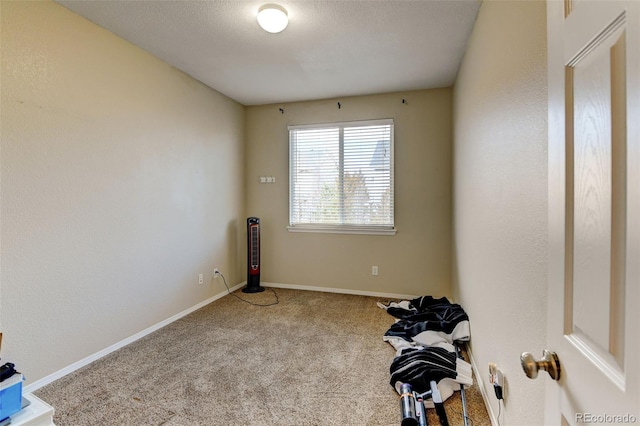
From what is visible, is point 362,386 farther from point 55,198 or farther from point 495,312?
point 55,198

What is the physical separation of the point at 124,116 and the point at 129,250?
47.2 inches

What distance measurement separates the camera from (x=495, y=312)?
1.72m

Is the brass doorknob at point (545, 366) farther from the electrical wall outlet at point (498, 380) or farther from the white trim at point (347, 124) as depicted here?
the white trim at point (347, 124)

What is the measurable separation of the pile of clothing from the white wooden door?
145 cm

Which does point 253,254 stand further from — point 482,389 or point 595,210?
point 595,210

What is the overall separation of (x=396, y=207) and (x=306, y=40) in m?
2.30

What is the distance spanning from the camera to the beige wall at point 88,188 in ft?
6.57

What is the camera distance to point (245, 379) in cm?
221

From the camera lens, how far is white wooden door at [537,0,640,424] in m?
0.46

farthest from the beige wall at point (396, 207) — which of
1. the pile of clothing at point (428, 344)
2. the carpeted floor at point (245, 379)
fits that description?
the carpeted floor at point (245, 379)

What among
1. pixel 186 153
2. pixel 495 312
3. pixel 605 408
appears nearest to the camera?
pixel 605 408

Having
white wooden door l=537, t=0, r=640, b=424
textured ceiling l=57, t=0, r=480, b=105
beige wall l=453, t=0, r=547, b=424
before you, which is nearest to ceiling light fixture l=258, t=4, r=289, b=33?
textured ceiling l=57, t=0, r=480, b=105

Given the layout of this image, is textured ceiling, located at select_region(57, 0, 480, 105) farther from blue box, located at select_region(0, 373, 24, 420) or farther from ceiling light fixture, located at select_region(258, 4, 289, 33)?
blue box, located at select_region(0, 373, 24, 420)

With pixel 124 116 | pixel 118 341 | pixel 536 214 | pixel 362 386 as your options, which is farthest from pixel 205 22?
pixel 362 386
